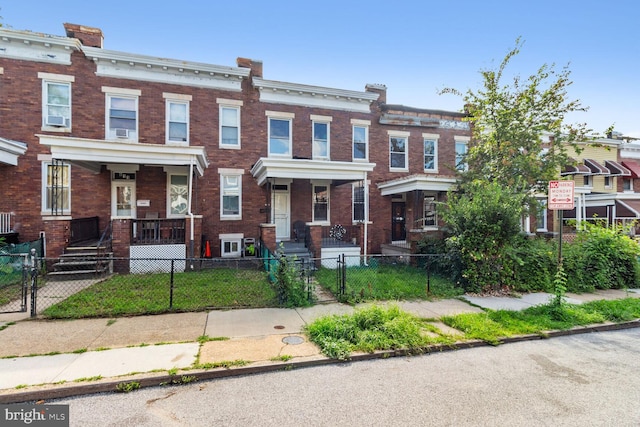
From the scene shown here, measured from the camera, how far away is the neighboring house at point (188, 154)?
11062 millimetres

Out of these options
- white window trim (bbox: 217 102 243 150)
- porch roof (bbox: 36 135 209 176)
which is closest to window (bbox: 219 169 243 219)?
white window trim (bbox: 217 102 243 150)

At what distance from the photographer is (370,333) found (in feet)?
17.5

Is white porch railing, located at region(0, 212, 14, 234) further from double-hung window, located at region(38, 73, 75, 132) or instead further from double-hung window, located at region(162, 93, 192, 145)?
double-hung window, located at region(162, 93, 192, 145)

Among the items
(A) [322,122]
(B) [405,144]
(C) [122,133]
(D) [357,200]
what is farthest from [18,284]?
(B) [405,144]

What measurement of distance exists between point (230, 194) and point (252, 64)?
632cm

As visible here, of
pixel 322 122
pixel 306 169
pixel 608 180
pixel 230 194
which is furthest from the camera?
pixel 608 180

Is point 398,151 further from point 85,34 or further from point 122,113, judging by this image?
point 85,34

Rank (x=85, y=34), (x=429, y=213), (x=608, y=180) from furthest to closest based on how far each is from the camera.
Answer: (x=608, y=180) → (x=429, y=213) → (x=85, y=34)

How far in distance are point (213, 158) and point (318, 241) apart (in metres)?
6.23

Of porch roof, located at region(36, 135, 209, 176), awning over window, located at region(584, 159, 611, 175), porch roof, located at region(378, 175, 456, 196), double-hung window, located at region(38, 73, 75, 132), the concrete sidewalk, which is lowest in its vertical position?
the concrete sidewalk

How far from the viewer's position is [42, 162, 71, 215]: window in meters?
11.8

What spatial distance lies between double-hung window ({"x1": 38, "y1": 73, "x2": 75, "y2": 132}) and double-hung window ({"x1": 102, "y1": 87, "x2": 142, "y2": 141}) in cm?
134

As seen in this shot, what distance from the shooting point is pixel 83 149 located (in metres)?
9.83

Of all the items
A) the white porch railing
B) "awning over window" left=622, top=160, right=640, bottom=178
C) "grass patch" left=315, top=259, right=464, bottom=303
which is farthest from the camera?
"awning over window" left=622, top=160, right=640, bottom=178
